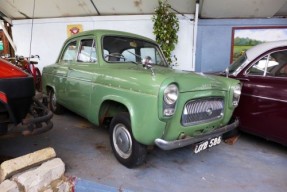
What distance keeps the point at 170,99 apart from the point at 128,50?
5.21 ft

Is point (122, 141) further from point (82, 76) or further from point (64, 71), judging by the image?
point (64, 71)

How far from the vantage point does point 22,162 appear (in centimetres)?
262

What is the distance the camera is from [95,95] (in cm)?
338

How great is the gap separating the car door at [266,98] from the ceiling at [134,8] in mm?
2731

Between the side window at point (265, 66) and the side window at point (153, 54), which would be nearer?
the side window at point (265, 66)

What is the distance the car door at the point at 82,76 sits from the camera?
11.8ft

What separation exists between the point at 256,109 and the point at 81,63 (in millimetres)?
2675

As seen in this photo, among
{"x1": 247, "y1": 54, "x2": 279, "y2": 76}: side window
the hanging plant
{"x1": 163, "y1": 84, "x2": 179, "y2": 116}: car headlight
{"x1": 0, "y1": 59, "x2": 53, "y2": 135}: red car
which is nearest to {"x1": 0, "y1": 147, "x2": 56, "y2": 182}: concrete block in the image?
{"x1": 0, "y1": 59, "x2": 53, "y2": 135}: red car

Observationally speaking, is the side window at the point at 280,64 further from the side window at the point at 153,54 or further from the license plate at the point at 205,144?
the side window at the point at 153,54

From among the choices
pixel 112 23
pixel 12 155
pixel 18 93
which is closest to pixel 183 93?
pixel 18 93

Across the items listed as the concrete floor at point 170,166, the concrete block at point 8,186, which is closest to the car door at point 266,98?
the concrete floor at point 170,166

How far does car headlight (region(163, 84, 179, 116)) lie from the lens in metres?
2.48

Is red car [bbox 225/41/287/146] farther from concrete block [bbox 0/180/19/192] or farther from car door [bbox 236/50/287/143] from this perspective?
concrete block [bbox 0/180/19/192]

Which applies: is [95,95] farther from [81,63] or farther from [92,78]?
[81,63]
